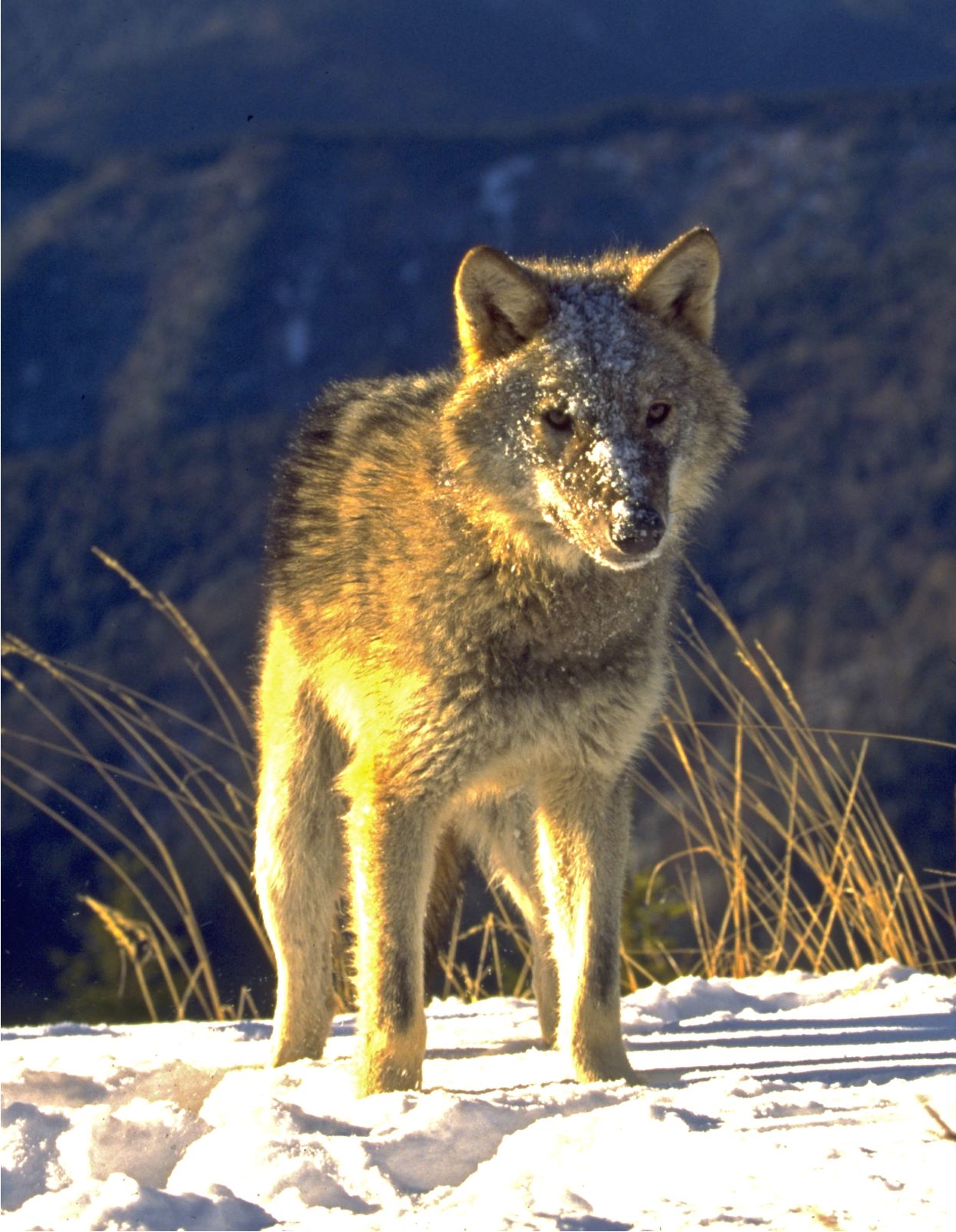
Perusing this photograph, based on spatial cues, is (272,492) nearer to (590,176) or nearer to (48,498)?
(48,498)

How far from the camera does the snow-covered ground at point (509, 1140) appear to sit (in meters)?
2.37

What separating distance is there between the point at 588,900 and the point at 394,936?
537 mm

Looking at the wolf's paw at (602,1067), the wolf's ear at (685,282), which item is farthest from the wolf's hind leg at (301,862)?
the wolf's ear at (685,282)

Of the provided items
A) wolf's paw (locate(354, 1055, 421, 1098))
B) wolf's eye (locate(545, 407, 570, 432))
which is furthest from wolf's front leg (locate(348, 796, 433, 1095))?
wolf's eye (locate(545, 407, 570, 432))

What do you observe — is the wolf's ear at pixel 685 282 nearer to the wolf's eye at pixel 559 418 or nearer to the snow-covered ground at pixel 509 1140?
the wolf's eye at pixel 559 418

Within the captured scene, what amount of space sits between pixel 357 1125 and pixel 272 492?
7.44 ft

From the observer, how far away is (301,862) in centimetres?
416

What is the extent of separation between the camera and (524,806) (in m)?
4.28

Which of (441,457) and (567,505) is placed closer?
(567,505)

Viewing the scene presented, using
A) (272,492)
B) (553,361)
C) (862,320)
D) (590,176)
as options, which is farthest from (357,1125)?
(590,176)

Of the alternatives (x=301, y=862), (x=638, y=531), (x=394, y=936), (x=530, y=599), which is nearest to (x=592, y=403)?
(x=638, y=531)

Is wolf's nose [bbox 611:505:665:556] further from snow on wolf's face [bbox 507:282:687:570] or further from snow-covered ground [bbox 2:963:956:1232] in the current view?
snow-covered ground [bbox 2:963:956:1232]

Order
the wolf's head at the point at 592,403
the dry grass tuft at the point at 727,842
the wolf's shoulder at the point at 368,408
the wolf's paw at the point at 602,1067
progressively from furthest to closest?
the dry grass tuft at the point at 727,842 < the wolf's shoulder at the point at 368,408 < the wolf's paw at the point at 602,1067 < the wolf's head at the point at 592,403

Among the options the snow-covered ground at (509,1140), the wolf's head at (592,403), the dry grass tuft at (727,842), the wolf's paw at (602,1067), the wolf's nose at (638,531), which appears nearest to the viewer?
the snow-covered ground at (509,1140)
